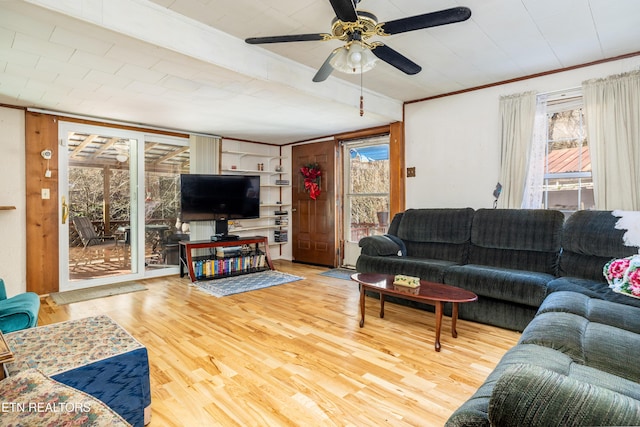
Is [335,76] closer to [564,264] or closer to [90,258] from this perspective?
[564,264]

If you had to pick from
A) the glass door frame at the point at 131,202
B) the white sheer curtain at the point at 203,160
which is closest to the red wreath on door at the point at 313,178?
the white sheer curtain at the point at 203,160

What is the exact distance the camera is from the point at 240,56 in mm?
2656

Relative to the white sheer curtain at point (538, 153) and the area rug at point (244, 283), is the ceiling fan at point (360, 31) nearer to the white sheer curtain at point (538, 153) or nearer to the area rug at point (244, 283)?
the white sheer curtain at point (538, 153)

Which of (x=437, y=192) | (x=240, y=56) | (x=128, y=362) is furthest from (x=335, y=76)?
(x=128, y=362)

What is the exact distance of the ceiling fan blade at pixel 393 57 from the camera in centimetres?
222

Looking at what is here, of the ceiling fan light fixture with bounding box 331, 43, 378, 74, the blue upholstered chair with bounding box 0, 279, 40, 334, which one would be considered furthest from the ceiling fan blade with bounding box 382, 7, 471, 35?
the blue upholstered chair with bounding box 0, 279, 40, 334

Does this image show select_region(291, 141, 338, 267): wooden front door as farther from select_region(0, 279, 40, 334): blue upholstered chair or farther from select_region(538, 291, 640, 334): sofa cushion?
select_region(0, 279, 40, 334): blue upholstered chair

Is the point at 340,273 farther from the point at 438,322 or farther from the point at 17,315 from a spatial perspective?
the point at 17,315

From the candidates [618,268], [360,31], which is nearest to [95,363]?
[360,31]

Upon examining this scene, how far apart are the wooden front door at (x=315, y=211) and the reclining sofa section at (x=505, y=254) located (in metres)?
1.84

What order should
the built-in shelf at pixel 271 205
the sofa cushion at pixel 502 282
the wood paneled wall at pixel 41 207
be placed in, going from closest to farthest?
1. the sofa cushion at pixel 502 282
2. the wood paneled wall at pixel 41 207
3. the built-in shelf at pixel 271 205

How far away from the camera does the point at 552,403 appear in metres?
0.65

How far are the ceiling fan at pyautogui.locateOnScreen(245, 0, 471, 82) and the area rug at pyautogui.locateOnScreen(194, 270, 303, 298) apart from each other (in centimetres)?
287

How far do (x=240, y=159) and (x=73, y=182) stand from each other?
2.53m
